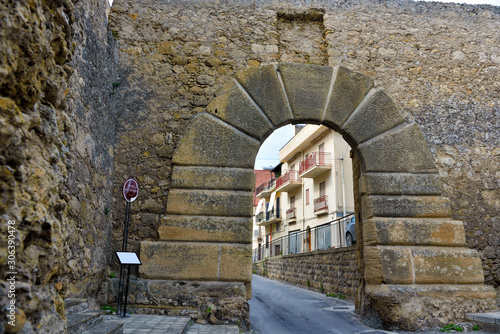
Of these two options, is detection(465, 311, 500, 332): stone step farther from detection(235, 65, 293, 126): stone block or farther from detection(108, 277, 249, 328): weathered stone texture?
detection(235, 65, 293, 126): stone block

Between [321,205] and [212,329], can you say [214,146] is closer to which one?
[212,329]

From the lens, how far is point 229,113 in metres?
4.99

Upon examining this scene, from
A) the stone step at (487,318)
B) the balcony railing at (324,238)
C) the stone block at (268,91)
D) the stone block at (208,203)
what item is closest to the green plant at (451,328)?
the stone step at (487,318)

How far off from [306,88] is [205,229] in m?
2.36

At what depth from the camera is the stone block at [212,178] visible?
4.72 metres

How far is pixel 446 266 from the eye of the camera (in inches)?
179

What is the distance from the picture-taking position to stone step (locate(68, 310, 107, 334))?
243cm

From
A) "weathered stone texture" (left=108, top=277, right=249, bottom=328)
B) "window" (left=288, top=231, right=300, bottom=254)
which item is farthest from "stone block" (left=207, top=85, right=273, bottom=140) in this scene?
"window" (left=288, top=231, right=300, bottom=254)

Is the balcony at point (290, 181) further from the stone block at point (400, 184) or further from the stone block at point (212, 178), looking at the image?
the stone block at point (212, 178)

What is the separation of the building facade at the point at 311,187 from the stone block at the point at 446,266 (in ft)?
22.6

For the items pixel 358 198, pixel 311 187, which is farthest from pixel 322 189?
pixel 358 198

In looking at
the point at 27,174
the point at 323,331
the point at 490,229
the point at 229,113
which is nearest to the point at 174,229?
the point at 229,113

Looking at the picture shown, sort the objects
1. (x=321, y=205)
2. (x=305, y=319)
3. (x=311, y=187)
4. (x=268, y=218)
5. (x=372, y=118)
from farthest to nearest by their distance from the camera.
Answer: (x=268, y=218), (x=311, y=187), (x=321, y=205), (x=305, y=319), (x=372, y=118)

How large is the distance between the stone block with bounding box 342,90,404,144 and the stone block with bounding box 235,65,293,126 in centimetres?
87
